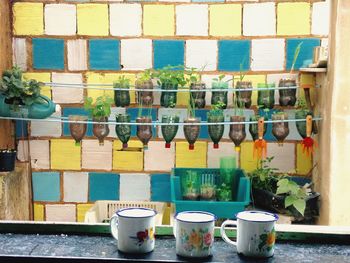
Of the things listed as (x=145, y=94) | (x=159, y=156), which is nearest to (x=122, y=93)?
(x=145, y=94)

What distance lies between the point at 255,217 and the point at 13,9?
8.27 ft

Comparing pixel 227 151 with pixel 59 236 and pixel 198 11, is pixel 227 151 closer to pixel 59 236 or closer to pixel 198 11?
pixel 198 11

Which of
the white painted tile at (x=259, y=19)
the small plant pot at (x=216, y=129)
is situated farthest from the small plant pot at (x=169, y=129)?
the white painted tile at (x=259, y=19)

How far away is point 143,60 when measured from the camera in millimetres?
3318

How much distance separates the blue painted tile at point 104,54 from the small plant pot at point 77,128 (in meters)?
0.41

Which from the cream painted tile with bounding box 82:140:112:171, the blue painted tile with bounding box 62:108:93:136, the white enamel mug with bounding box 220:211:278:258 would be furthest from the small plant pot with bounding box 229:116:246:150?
the white enamel mug with bounding box 220:211:278:258

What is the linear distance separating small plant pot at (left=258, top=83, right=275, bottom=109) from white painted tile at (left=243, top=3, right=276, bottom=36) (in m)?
0.37

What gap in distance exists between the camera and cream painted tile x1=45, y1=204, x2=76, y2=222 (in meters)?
3.43

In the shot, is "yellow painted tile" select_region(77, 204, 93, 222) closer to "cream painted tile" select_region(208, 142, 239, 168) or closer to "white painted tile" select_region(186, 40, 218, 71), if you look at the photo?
"cream painted tile" select_region(208, 142, 239, 168)

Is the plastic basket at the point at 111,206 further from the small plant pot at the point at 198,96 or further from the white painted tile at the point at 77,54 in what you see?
the white painted tile at the point at 77,54

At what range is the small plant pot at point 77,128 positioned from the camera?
10.1 ft

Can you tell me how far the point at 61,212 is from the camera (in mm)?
3441

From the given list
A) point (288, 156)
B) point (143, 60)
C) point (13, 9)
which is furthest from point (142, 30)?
point (288, 156)

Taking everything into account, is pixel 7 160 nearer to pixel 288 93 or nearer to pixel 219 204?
pixel 219 204
